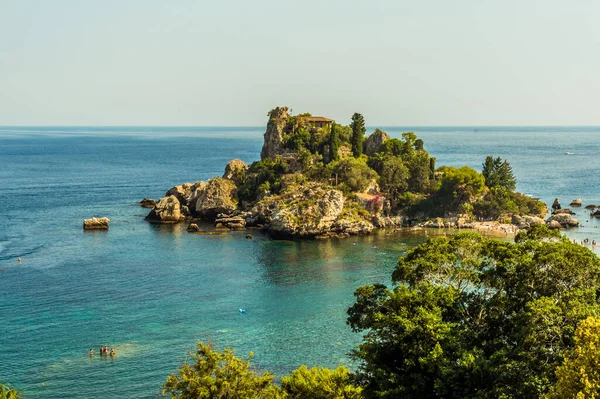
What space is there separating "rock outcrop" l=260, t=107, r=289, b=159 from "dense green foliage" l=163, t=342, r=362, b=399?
97802mm

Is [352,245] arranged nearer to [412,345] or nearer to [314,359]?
[314,359]

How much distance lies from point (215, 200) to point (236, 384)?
3423 inches

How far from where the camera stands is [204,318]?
208 ft

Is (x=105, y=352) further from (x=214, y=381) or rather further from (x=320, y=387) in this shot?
(x=320, y=387)

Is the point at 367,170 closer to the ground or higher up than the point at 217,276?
higher up

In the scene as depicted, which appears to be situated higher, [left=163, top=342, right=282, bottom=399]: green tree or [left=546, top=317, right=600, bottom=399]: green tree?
[left=546, top=317, right=600, bottom=399]: green tree

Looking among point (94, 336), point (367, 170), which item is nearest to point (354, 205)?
point (367, 170)

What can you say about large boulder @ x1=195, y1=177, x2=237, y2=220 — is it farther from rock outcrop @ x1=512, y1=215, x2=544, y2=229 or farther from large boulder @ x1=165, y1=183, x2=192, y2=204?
rock outcrop @ x1=512, y1=215, x2=544, y2=229

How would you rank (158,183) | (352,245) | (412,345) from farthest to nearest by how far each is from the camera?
(158,183)
(352,245)
(412,345)

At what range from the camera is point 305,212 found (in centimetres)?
10525

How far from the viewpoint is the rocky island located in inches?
→ 4205

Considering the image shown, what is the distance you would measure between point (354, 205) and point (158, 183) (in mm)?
83942

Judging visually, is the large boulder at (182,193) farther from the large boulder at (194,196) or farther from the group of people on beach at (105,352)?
the group of people on beach at (105,352)

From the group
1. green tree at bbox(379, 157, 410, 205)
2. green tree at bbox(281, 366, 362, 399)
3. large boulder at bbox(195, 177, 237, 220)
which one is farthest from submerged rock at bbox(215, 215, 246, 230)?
green tree at bbox(281, 366, 362, 399)
